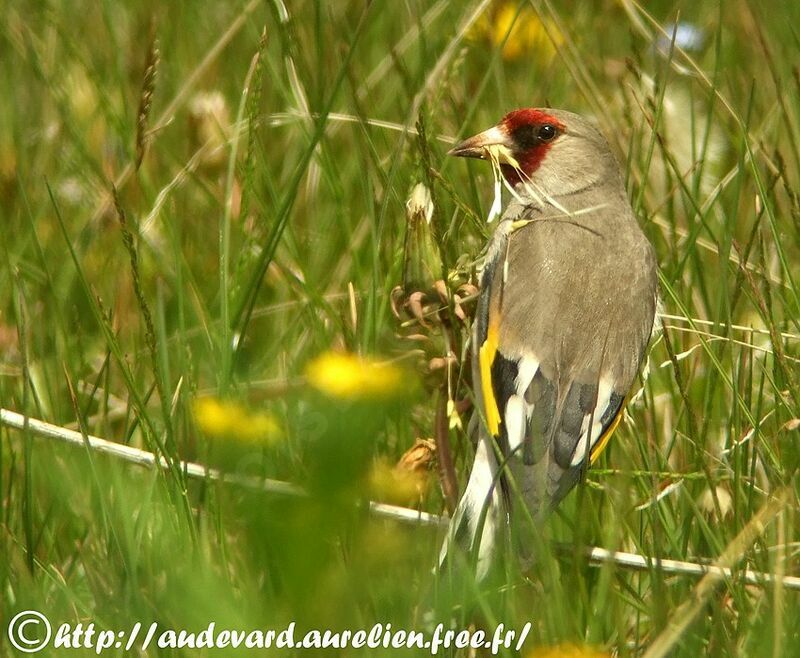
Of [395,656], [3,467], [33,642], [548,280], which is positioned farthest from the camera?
[548,280]

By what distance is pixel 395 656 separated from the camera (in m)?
1.93

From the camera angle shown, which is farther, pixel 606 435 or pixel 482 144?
pixel 482 144

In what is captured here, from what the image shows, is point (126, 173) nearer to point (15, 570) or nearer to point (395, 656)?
point (15, 570)

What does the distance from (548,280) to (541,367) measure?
25 centimetres

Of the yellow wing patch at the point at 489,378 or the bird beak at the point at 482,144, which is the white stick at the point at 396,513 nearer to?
the yellow wing patch at the point at 489,378

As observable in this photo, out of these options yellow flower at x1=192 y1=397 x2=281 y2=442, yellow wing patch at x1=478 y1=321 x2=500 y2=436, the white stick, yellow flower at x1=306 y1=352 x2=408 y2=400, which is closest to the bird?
yellow wing patch at x1=478 y1=321 x2=500 y2=436

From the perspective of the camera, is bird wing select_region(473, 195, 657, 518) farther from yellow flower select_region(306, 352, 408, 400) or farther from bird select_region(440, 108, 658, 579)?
yellow flower select_region(306, 352, 408, 400)

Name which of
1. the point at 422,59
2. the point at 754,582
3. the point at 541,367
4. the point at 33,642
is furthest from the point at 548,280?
the point at 33,642

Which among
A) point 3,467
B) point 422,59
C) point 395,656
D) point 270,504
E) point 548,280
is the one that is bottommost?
point 3,467

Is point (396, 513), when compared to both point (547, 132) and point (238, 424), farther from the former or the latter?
point (547, 132)

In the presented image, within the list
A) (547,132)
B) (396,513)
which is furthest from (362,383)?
(547,132)
